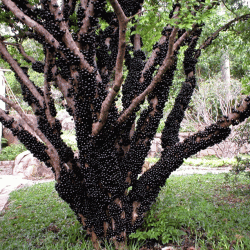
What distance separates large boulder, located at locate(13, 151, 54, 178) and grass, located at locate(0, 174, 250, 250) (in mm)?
4537

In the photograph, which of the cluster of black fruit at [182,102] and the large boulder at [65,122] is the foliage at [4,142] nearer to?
the large boulder at [65,122]

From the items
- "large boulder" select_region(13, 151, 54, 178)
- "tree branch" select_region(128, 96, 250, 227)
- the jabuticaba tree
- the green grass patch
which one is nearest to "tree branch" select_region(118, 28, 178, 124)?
the jabuticaba tree

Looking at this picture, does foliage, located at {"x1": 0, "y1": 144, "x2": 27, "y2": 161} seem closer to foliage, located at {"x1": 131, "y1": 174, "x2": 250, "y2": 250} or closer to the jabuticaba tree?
foliage, located at {"x1": 131, "y1": 174, "x2": 250, "y2": 250}

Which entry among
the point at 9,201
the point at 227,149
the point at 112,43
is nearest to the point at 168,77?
the point at 112,43

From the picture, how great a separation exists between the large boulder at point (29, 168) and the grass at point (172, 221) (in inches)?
179

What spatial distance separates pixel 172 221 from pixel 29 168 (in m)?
9.67

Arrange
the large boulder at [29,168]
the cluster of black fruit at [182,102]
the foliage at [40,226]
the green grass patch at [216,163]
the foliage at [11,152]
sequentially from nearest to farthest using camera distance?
the foliage at [40,226] → the cluster of black fruit at [182,102] → the green grass patch at [216,163] → the large boulder at [29,168] → the foliage at [11,152]

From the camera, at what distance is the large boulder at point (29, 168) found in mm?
11362

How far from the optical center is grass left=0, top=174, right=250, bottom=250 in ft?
11.0

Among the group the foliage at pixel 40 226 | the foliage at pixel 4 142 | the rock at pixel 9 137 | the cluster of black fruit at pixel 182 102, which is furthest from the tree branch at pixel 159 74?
the rock at pixel 9 137

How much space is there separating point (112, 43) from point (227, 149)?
1045 cm

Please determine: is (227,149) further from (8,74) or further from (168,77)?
(8,74)

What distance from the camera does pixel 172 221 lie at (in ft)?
11.7

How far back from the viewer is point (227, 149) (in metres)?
12.4
